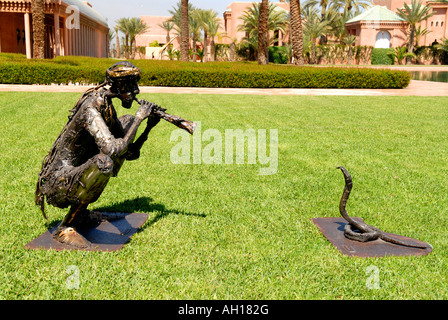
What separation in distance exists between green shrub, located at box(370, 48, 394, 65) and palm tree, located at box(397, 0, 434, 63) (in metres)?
2.27

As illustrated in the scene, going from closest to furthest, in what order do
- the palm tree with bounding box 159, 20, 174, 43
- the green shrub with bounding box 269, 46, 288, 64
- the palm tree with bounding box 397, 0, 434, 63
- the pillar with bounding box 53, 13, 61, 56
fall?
the pillar with bounding box 53, 13, 61, 56
the green shrub with bounding box 269, 46, 288, 64
the palm tree with bounding box 397, 0, 434, 63
the palm tree with bounding box 159, 20, 174, 43

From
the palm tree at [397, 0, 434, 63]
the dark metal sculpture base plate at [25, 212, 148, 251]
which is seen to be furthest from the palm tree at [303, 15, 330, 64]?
the dark metal sculpture base plate at [25, 212, 148, 251]

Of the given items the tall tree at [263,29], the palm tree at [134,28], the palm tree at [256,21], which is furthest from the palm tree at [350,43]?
the palm tree at [134,28]

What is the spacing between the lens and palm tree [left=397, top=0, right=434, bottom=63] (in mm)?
47562

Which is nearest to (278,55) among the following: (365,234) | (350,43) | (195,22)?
(350,43)

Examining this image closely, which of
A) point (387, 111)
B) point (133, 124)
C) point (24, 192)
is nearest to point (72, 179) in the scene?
point (133, 124)

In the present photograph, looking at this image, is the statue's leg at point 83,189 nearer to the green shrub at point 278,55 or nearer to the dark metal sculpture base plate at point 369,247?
the dark metal sculpture base plate at point 369,247

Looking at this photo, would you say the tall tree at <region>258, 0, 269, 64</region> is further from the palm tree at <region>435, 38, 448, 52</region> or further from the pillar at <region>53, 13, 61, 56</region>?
the palm tree at <region>435, 38, 448, 52</region>

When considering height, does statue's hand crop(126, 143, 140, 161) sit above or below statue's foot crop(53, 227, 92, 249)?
above

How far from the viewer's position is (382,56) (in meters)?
48.7

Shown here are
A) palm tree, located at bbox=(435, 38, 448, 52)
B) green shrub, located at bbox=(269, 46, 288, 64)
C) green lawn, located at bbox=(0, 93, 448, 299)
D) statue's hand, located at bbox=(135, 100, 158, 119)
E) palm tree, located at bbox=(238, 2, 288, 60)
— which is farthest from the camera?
green shrub, located at bbox=(269, 46, 288, 64)

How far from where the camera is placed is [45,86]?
15625 mm

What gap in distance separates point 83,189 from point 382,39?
54615 millimetres

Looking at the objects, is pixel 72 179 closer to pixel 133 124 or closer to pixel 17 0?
pixel 133 124
